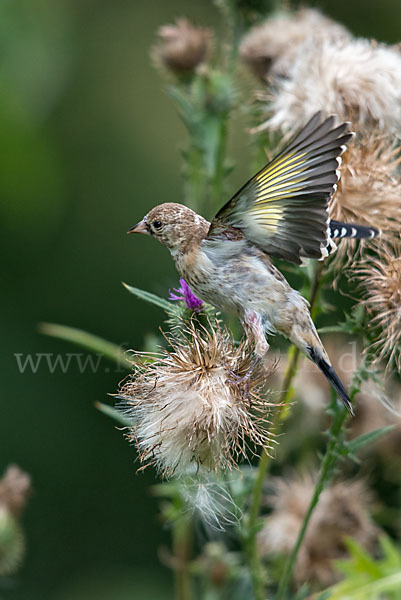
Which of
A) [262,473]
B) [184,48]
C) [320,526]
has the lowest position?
[320,526]

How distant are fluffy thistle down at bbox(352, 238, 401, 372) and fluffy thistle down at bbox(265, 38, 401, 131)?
300mm

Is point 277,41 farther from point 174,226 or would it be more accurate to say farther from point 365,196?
point 174,226

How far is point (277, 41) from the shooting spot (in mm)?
1819

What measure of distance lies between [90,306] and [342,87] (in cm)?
223

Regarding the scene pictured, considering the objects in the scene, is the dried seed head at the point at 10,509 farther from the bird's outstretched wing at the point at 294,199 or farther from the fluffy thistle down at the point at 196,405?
the bird's outstretched wing at the point at 294,199

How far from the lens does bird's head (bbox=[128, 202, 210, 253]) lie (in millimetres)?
1354

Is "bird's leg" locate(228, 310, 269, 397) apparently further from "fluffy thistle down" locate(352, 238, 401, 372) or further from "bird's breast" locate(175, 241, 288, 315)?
"fluffy thistle down" locate(352, 238, 401, 372)

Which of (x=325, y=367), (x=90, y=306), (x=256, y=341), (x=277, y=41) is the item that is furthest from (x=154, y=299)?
(x=90, y=306)

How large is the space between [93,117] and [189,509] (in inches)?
127

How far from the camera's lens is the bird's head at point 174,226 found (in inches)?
53.3

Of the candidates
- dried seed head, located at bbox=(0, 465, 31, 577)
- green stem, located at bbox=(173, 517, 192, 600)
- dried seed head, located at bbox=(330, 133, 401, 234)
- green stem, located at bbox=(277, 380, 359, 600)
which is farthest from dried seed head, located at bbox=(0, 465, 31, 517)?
dried seed head, located at bbox=(330, 133, 401, 234)

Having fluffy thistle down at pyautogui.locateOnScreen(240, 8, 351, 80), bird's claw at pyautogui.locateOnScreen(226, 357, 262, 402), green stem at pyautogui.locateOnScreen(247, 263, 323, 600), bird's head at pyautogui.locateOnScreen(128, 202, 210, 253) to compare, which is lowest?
green stem at pyautogui.locateOnScreen(247, 263, 323, 600)

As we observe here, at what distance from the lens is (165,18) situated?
4215 millimetres

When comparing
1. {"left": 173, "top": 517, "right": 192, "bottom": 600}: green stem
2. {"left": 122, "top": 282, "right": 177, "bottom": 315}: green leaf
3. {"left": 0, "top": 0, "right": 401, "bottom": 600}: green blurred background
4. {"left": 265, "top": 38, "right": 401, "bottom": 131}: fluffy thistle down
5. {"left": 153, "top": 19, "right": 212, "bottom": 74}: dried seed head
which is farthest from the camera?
{"left": 0, "top": 0, "right": 401, "bottom": 600}: green blurred background
